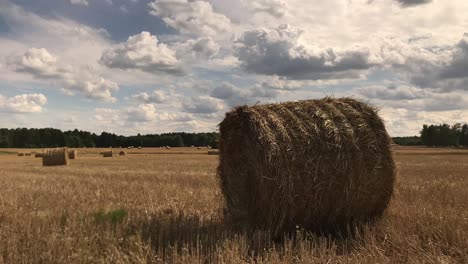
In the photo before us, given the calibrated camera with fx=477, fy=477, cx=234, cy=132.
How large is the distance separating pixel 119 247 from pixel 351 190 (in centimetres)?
360

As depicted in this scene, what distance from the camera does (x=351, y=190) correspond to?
725 cm

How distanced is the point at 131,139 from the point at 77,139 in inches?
493

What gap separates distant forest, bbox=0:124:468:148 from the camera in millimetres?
97812

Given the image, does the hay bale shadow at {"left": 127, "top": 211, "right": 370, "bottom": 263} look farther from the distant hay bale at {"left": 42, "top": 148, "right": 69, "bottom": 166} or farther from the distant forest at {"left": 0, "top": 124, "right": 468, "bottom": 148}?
the distant forest at {"left": 0, "top": 124, "right": 468, "bottom": 148}

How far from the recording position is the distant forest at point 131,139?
3851 inches

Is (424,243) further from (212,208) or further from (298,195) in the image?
(212,208)

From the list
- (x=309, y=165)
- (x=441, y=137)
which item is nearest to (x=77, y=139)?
(x=441, y=137)

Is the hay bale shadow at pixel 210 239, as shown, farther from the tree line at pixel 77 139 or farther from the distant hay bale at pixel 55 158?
the tree line at pixel 77 139

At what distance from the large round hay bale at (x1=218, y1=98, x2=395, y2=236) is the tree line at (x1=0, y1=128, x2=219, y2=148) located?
86.7 metres

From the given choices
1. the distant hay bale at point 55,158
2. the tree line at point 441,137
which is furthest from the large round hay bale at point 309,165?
the tree line at point 441,137

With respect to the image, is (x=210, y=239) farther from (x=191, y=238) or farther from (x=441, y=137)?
(x=441, y=137)

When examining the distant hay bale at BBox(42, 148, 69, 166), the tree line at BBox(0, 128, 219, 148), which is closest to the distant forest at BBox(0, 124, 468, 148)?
the tree line at BBox(0, 128, 219, 148)

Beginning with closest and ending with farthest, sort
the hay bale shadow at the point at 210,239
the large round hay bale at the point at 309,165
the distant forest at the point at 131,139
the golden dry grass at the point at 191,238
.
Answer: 1. the golden dry grass at the point at 191,238
2. the hay bale shadow at the point at 210,239
3. the large round hay bale at the point at 309,165
4. the distant forest at the point at 131,139

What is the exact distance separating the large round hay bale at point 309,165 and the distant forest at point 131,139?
86.2 meters
